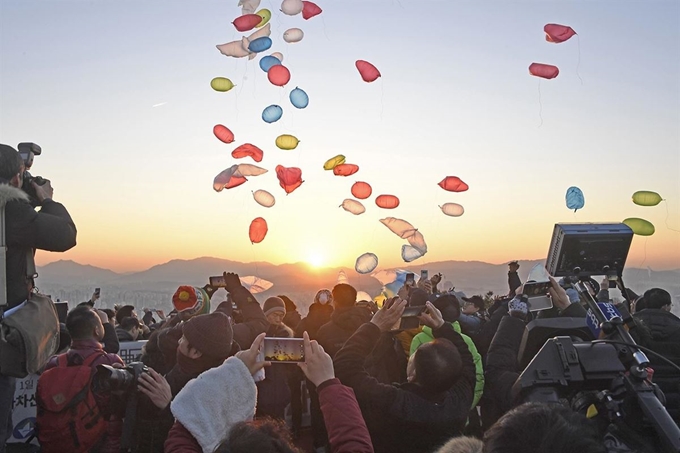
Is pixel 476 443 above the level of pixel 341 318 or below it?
above

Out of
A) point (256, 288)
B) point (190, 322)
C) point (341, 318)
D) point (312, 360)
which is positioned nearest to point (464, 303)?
point (341, 318)

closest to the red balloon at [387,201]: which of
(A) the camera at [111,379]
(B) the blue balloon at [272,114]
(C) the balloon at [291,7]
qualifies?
(B) the blue balloon at [272,114]

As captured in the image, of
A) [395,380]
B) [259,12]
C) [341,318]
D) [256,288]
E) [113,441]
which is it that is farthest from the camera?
[256,288]

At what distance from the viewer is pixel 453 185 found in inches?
483

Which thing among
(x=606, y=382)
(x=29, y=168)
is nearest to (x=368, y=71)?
(x=29, y=168)

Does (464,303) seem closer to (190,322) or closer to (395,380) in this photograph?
(395,380)

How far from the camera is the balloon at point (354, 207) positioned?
43.1ft

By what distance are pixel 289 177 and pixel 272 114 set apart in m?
1.37

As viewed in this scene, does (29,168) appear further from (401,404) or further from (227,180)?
(227,180)

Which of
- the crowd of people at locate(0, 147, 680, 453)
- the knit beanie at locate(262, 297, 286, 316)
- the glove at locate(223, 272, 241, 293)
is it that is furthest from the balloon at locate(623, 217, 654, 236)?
the glove at locate(223, 272, 241, 293)

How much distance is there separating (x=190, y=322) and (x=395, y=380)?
A: 2.64m

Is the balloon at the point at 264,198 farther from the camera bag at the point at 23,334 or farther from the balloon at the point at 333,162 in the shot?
the camera bag at the point at 23,334

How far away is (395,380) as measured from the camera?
5.99 meters

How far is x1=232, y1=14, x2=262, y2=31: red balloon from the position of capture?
10.1m
